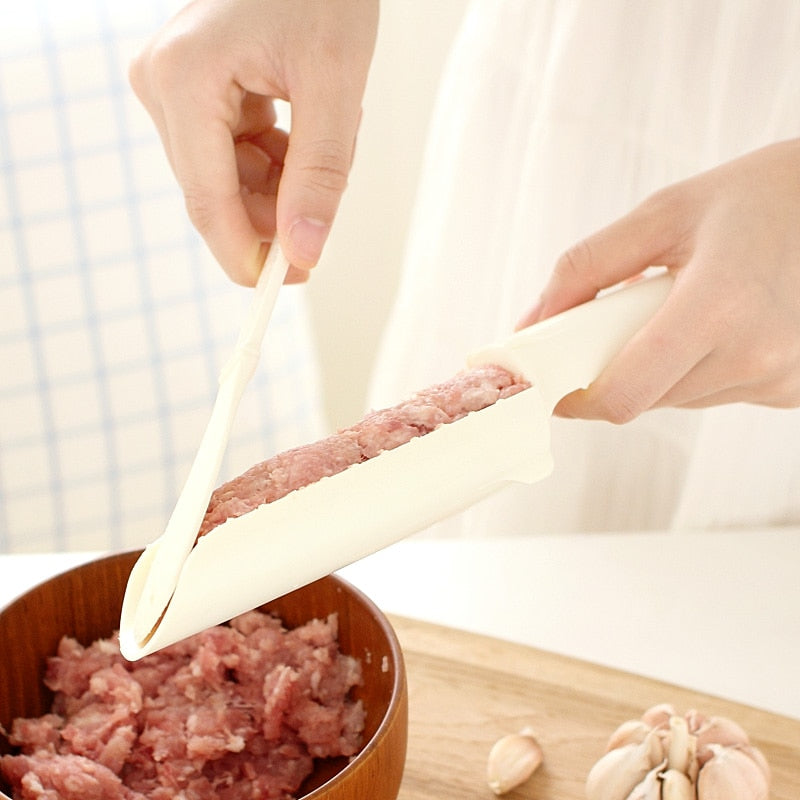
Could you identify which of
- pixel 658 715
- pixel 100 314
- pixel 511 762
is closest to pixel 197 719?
pixel 511 762

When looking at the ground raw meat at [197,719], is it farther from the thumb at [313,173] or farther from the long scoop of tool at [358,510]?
the thumb at [313,173]

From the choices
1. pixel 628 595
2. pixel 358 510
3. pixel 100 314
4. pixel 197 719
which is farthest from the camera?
pixel 100 314

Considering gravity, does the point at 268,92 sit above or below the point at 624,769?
above

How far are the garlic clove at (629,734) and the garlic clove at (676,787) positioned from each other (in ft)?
0.14

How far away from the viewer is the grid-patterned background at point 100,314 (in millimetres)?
1632

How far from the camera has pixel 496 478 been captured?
0.64m

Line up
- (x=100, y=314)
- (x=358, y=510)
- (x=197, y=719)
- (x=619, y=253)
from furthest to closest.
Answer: (x=100, y=314) → (x=619, y=253) → (x=197, y=719) → (x=358, y=510)

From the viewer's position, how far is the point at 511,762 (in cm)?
78

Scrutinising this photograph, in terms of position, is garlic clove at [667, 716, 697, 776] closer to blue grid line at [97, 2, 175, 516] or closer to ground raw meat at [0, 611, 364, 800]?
ground raw meat at [0, 611, 364, 800]

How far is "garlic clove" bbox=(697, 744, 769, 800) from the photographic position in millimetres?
715

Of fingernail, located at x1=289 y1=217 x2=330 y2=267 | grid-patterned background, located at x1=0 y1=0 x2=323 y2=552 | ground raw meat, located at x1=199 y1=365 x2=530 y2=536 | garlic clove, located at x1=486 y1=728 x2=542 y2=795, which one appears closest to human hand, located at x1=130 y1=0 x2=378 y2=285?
fingernail, located at x1=289 y1=217 x2=330 y2=267

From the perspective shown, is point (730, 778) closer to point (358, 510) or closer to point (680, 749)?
point (680, 749)

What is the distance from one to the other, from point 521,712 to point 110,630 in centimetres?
32

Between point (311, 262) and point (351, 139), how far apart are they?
4.7 inches
